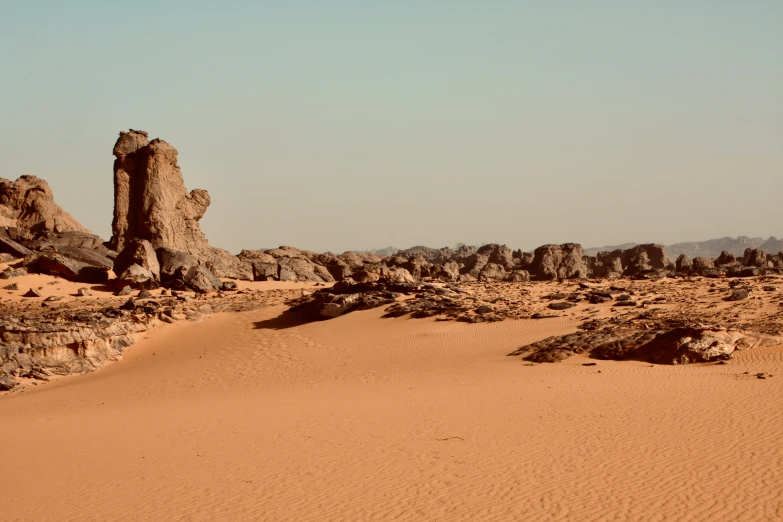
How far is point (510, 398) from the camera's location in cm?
1566

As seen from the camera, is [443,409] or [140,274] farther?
[140,274]

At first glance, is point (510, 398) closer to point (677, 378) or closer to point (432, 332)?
point (677, 378)

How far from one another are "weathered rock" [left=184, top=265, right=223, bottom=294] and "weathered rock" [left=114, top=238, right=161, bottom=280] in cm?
223

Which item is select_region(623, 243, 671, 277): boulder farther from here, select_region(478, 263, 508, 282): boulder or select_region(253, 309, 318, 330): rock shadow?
select_region(253, 309, 318, 330): rock shadow

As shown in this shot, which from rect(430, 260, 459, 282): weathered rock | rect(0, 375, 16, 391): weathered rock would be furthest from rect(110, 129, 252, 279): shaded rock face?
rect(0, 375, 16, 391): weathered rock

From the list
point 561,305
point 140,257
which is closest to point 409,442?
point 561,305

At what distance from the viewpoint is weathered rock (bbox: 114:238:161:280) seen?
36312mm

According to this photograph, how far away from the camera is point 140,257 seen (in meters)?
36.4

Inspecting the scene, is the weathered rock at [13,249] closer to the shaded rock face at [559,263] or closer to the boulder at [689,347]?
the boulder at [689,347]

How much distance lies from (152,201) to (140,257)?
569cm

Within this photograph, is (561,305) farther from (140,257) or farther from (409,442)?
(140,257)

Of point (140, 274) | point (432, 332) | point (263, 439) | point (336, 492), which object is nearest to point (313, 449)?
point (263, 439)

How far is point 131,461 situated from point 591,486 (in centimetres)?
830

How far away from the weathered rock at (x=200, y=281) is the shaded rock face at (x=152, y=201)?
15.2 ft
